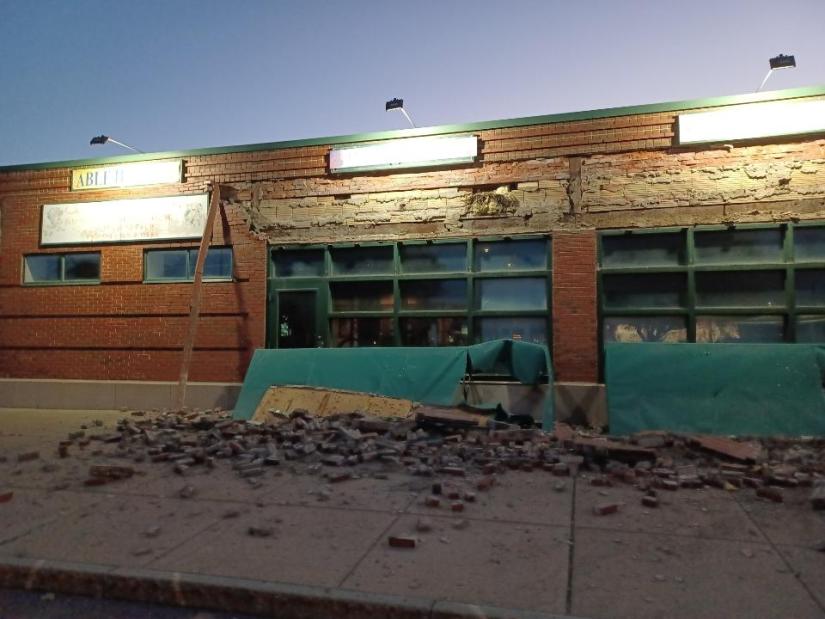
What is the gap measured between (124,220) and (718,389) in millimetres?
11292

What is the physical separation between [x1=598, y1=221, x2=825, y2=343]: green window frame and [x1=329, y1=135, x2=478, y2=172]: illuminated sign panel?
297 cm

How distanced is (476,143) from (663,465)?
6607 mm

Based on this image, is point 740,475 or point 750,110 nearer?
point 740,475

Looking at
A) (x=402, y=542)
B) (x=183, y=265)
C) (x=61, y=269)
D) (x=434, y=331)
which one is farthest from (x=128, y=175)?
(x=402, y=542)

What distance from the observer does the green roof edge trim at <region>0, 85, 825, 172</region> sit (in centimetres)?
Result: 948

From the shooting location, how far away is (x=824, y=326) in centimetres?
930

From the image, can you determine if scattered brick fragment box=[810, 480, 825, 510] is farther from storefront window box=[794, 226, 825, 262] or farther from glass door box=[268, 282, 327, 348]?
glass door box=[268, 282, 327, 348]

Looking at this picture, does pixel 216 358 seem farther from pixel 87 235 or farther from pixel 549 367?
pixel 549 367

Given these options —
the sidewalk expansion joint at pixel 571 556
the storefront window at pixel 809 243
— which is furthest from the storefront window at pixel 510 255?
the sidewalk expansion joint at pixel 571 556

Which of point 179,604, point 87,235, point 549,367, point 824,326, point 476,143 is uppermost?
point 476,143

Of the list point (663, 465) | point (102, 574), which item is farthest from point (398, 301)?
point (102, 574)

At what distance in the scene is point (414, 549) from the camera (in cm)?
404

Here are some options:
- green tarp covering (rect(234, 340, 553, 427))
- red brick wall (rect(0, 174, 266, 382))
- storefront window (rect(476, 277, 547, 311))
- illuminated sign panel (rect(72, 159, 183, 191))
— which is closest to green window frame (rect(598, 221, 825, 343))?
storefront window (rect(476, 277, 547, 311))

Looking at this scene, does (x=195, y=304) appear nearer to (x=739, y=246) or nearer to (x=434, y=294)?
(x=434, y=294)
